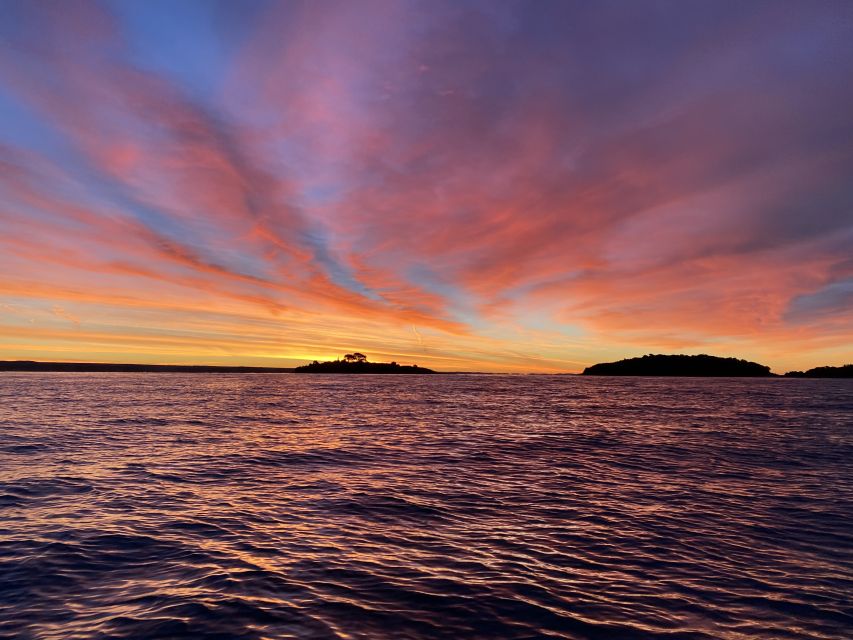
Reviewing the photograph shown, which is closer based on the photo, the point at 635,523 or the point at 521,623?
the point at 521,623

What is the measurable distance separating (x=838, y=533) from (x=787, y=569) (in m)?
4.91

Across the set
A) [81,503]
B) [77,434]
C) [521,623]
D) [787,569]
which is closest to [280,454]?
[81,503]

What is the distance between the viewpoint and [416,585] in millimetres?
11336

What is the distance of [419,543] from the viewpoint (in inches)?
558

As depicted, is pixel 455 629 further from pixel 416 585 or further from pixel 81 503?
pixel 81 503

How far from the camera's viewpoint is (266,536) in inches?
577

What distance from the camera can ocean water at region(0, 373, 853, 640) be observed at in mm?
9875

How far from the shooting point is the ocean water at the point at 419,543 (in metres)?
9.88

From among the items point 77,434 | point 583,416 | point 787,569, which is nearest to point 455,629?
point 787,569

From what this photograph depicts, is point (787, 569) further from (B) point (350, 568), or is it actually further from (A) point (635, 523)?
(B) point (350, 568)

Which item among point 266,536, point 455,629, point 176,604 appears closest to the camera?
point 455,629

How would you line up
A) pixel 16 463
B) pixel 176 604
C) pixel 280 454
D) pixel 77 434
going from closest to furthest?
pixel 176 604 < pixel 16 463 < pixel 280 454 < pixel 77 434

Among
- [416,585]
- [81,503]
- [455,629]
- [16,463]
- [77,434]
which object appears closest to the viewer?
[455,629]

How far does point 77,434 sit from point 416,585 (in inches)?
1425
